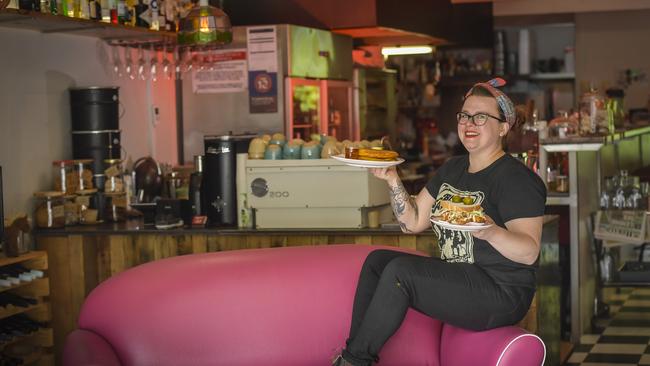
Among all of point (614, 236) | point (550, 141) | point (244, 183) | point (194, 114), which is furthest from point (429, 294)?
point (194, 114)

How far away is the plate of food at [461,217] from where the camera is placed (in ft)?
11.0

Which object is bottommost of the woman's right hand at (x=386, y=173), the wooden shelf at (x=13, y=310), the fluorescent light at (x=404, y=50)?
the wooden shelf at (x=13, y=310)

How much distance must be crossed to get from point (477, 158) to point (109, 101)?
3.07 metres

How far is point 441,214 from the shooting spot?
136 inches

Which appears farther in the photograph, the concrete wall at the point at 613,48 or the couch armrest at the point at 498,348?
the concrete wall at the point at 613,48

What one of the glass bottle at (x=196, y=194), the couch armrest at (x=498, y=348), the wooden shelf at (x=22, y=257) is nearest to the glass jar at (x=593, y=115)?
the glass bottle at (x=196, y=194)

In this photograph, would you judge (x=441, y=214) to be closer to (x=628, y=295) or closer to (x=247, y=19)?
(x=247, y=19)

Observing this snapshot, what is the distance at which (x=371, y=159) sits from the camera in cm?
396

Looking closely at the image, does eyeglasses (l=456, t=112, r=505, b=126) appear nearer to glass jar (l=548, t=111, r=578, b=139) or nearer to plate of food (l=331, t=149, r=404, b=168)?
plate of food (l=331, t=149, r=404, b=168)

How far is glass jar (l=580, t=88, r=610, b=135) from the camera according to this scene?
7012mm

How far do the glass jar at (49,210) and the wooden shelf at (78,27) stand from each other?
944mm

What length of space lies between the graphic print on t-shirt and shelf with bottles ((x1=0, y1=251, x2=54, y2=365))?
2382 mm

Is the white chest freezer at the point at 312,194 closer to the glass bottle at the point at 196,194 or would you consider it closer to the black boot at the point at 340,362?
the glass bottle at the point at 196,194

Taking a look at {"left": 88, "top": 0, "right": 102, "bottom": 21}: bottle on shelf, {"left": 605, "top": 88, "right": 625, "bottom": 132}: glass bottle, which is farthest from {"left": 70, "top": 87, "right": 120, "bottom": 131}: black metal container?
{"left": 605, "top": 88, "right": 625, "bottom": 132}: glass bottle
